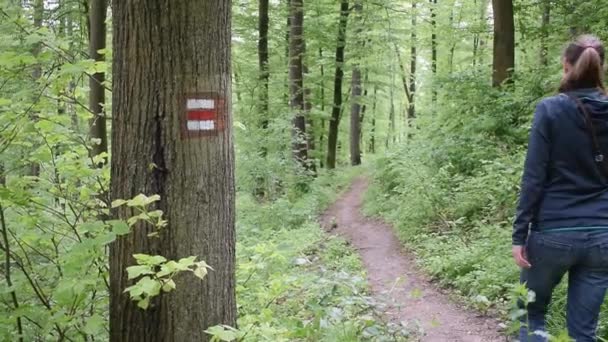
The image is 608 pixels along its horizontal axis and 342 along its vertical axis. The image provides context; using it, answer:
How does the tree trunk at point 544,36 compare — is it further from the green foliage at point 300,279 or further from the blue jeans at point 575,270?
the blue jeans at point 575,270

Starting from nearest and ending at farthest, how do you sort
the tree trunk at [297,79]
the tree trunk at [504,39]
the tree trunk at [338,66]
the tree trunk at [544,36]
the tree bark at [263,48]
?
1. the tree trunk at [504,39]
2. the tree trunk at [544,36]
3. the tree trunk at [297,79]
4. the tree bark at [263,48]
5. the tree trunk at [338,66]

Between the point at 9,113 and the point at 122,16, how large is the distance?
1.19m

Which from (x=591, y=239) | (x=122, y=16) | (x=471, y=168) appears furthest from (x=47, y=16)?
(x=591, y=239)

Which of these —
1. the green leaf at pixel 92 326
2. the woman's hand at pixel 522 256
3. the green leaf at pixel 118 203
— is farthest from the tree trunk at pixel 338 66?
the green leaf at pixel 92 326

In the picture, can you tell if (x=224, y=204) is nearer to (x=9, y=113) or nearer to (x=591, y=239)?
(x=9, y=113)

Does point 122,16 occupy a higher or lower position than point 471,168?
higher

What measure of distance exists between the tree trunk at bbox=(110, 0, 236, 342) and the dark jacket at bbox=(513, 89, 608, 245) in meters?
1.72

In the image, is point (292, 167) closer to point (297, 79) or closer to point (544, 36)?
point (297, 79)

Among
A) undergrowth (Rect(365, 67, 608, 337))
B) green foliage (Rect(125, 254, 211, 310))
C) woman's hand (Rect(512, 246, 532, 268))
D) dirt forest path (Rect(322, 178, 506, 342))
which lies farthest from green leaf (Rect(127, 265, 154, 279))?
undergrowth (Rect(365, 67, 608, 337))

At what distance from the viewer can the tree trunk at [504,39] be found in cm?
1054

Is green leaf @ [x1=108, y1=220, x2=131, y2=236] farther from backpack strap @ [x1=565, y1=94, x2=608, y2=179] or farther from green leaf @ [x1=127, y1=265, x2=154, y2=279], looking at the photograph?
backpack strap @ [x1=565, y1=94, x2=608, y2=179]

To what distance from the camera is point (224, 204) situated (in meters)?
2.86

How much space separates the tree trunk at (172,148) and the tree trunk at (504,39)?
30.0 feet

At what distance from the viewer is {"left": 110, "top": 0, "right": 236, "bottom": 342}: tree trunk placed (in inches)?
104
